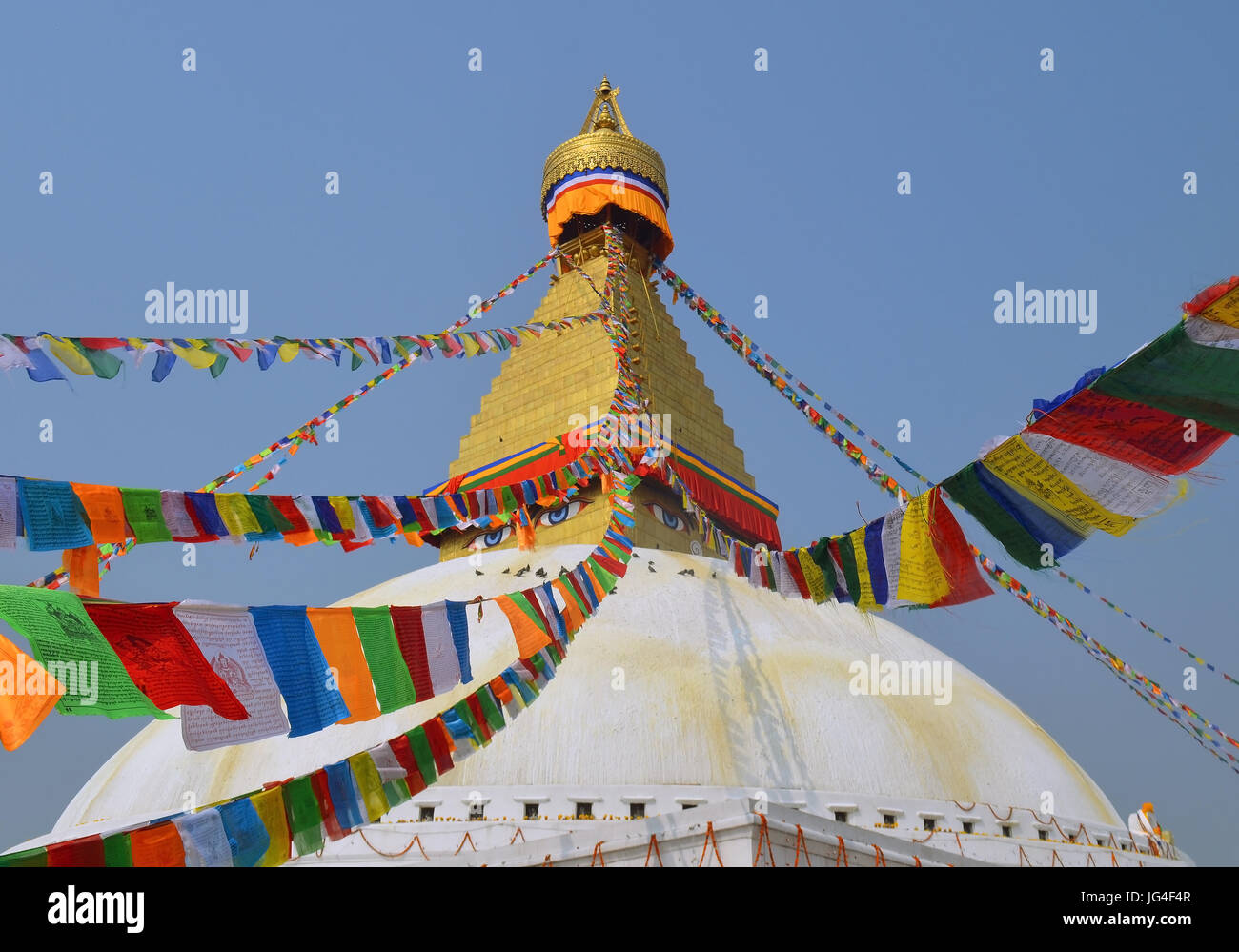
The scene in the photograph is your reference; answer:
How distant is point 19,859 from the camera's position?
344 cm

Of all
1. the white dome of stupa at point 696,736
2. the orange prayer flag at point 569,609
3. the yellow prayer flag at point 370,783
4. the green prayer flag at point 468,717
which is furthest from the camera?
the white dome of stupa at point 696,736

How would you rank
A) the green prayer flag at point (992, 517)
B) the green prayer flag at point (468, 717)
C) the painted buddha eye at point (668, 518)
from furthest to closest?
the painted buddha eye at point (668, 518)
the green prayer flag at point (468, 717)
the green prayer flag at point (992, 517)

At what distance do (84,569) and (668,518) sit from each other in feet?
26.3

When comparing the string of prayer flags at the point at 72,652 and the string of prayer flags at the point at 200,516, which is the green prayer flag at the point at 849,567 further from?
the string of prayer flags at the point at 72,652

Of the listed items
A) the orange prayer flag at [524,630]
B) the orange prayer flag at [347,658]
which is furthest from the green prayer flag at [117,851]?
the orange prayer flag at [524,630]

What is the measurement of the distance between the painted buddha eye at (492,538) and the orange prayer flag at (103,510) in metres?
7.69

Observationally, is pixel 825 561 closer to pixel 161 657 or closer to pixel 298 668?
pixel 298 668

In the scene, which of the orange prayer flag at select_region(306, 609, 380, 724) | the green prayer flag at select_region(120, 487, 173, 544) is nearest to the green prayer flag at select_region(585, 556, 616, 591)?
the orange prayer flag at select_region(306, 609, 380, 724)

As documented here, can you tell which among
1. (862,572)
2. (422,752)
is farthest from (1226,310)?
(422,752)

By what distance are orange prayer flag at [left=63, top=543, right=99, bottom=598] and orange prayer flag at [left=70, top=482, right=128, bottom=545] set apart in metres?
0.08

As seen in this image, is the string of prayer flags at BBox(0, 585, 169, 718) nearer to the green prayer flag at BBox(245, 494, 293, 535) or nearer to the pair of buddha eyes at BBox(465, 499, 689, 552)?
the green prayer flag at BBox(245, 494, 293, 535)

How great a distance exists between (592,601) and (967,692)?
4842mm

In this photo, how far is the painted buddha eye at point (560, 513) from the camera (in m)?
11.3
